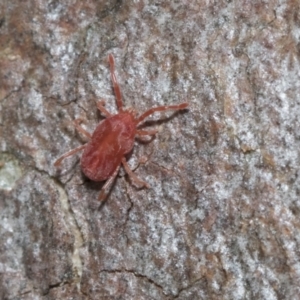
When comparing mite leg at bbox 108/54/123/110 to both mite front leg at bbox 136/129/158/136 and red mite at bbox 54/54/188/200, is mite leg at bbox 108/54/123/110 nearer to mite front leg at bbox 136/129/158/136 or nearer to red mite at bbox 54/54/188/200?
red mite at bbox 54/54/188/200

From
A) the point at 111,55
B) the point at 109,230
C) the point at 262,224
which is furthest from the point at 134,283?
the point at 111,55

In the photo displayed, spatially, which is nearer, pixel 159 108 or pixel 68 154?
pixel 159 108

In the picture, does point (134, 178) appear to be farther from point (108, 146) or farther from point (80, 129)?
point (80, 129)

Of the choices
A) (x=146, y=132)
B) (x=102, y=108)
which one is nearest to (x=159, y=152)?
(x=146, y=132)

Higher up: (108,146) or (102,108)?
(102,108)

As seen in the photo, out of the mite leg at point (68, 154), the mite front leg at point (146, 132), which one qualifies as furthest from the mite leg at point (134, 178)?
the mite leg at point (68, 154)

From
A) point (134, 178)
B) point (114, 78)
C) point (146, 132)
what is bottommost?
point (134, 178)

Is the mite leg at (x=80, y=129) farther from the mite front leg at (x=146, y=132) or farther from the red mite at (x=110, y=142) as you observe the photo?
the mite front leg at (x=146, y=132)
